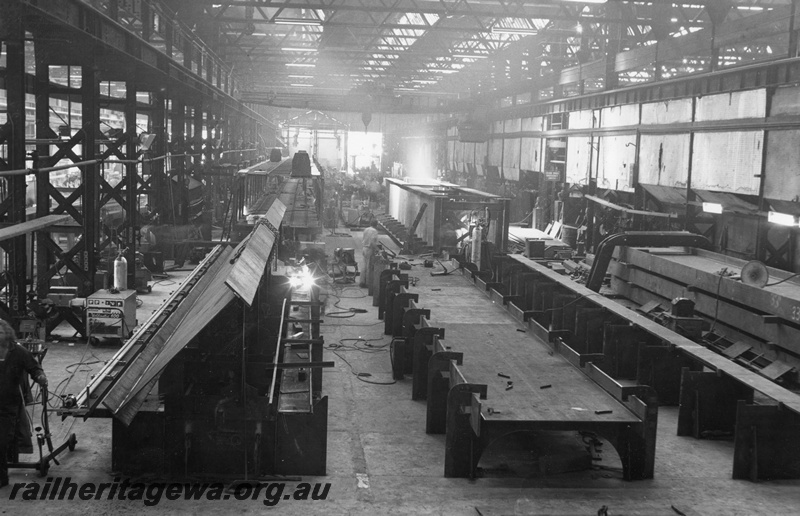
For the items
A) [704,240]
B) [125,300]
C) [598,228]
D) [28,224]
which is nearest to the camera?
[28,224]

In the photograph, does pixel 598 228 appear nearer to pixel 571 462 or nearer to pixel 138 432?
pixel 571 462

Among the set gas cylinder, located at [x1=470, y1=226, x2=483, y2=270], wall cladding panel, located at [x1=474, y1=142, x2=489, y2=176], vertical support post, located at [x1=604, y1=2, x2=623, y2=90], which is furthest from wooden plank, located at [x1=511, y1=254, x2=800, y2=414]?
wall cladding panel, located at [x1=474, y1=142, x2=489, y2=176]

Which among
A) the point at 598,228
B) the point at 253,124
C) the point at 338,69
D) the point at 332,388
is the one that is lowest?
the point at 332,388

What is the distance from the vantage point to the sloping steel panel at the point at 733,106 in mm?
15812

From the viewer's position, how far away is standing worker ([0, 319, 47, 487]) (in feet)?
21.7

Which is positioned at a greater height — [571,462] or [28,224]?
[28,224]

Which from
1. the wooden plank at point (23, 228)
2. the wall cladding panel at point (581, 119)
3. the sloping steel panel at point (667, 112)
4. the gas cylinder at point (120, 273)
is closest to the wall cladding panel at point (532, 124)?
the wall cladding panel at point (581, 119)

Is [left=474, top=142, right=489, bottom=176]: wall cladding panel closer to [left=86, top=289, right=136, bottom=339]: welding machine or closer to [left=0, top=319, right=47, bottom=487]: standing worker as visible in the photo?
[left=86, top=289, right=136, bottom=339]: welding machine

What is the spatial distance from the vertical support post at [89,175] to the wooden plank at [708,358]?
739 cm

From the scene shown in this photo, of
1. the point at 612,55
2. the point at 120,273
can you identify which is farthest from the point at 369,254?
the point at 612,55

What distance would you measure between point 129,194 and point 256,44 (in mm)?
20007

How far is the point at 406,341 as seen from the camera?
10766mm


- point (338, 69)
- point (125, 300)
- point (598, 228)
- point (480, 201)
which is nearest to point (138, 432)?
point (125, 300)

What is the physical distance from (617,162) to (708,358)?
15.0 m
